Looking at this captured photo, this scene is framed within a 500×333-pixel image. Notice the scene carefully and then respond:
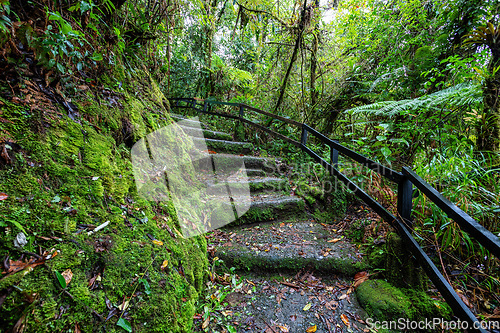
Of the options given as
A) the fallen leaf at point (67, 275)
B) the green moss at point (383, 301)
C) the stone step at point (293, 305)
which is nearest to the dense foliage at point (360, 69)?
the green moss at point (383, 301)

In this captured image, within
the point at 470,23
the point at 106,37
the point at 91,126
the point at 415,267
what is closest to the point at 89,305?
the point at 91,126

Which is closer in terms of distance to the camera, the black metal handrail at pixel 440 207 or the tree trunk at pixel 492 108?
the black metal handrail at pixel 440 207

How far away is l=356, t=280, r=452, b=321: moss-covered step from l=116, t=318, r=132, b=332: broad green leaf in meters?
1.83

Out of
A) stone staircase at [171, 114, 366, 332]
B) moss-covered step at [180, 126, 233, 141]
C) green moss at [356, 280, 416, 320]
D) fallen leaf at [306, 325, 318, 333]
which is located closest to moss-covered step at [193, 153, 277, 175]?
stone staircase at [171, 114, 366, 332]

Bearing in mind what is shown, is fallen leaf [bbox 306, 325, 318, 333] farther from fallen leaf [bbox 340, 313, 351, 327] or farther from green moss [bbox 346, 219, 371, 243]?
green moss [bbox 346, 219, 371, 243]

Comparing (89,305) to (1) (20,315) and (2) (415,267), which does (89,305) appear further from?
(2) (415,267)

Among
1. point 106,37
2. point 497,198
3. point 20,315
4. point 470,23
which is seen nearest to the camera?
point 20,315

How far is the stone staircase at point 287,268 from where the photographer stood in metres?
1.79

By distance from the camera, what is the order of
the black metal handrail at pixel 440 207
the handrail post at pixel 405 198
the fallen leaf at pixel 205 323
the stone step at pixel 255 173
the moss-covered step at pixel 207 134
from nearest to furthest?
1. the black metal handrail at pixel 440 207
2. the fallen leaf at pixel 205 323
3. the handrail post at pixel 405 198
4. the stone step at pixel 255 173
5. the moss-covered step at pixel 207 134

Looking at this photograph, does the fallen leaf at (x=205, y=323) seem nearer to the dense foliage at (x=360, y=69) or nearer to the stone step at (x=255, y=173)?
the dense foliage at (x=360, y=69)

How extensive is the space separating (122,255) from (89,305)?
31cm

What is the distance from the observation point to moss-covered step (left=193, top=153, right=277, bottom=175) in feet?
12.2

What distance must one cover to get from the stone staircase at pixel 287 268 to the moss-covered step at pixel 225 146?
1303mm

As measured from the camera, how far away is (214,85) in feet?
24.8
